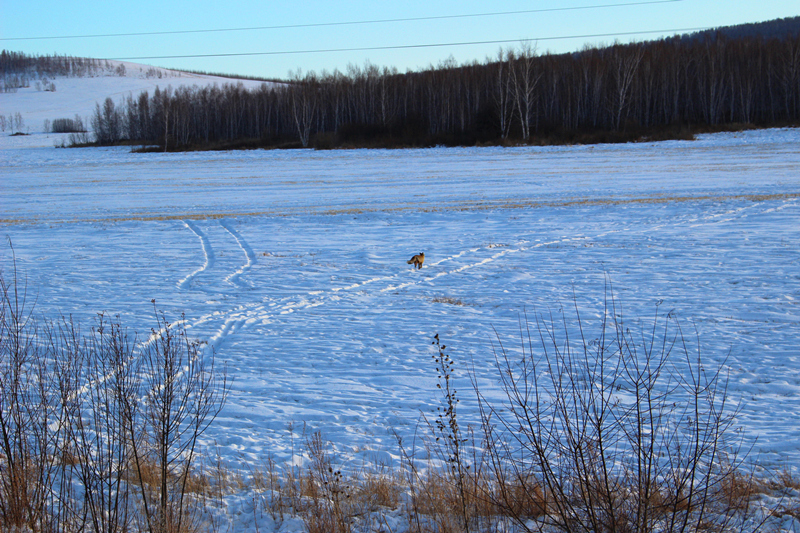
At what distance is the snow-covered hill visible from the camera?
5010 inches

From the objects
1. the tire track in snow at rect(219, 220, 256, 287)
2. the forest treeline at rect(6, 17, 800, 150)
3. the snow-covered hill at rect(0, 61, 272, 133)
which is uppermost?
the snow-covered hill at rect(0, 61, 272, 133)

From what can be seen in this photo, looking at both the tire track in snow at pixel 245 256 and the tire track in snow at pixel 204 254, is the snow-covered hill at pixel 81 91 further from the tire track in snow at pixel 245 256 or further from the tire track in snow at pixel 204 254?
the tire track in snow at pixel 245 256

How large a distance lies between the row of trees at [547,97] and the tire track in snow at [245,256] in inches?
1754

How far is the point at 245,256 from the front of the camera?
15266 millimetres

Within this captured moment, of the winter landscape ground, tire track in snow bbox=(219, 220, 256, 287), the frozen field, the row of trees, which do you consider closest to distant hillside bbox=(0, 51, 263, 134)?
the row of trees

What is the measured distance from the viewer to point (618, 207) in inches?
814

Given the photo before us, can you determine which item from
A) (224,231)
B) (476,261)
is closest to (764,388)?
(476,261)

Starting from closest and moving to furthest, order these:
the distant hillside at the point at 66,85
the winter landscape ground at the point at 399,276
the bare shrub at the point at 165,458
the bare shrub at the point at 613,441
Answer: the bare shrub at the point at 613,441 < the bare shrub at the point at 165,458 < the winter landscape ground at the point at 399,276 < the distant hillside at the point at 66,85

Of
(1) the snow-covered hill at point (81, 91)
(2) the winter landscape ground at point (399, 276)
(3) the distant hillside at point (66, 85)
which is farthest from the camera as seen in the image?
(1) the snow-covered hill at point (81, 91)

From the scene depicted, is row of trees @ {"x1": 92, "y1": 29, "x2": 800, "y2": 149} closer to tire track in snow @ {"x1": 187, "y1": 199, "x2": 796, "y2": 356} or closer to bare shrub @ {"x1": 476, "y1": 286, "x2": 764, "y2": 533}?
A: tire track in snow @ {"x1": 187, "y1": 199, "x2": 796, "y2": 356}

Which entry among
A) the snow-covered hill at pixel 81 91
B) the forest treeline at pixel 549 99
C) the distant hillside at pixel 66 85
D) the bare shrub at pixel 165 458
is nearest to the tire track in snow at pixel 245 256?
the bare shrub at pixel 165 458

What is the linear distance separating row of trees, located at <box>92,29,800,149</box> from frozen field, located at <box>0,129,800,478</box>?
37.6 m

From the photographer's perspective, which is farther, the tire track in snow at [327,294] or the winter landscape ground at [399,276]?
the tire track in snow at [327,294]

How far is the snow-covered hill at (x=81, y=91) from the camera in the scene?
12725 centimetres
